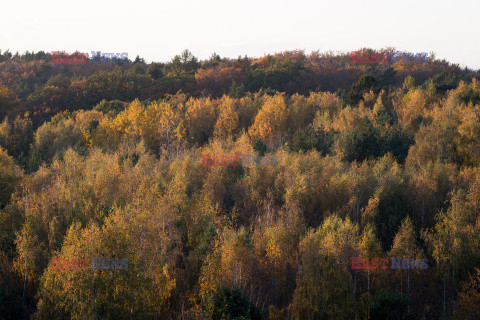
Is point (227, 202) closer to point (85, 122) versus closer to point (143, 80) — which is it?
point (85, 122)

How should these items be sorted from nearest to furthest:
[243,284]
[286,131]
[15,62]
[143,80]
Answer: [243,284], [286,131], [143,80], [15,62]

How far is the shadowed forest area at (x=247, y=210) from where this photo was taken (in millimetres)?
24203

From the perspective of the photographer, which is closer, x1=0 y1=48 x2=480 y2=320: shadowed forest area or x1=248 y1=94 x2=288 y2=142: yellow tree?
x1=0 y1=48 x2=480 y2=320: shadowed forest area

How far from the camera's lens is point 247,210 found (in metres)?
38.2

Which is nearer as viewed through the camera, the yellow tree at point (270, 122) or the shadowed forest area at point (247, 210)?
the shadowed forest area at point (247, 210)

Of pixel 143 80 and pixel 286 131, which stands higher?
pixel 143 80

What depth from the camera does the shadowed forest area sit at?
24.2 meters

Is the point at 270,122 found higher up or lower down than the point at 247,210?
higher up

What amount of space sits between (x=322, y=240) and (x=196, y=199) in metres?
11.6

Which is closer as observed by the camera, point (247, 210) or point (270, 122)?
point (247, 210)

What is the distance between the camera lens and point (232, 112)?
59156 millimetres

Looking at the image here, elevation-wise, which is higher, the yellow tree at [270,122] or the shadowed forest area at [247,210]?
the yellow tree at [270,122]

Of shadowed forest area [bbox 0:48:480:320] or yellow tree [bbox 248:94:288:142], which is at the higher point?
yellow tree [bbox 248:94:288:142]

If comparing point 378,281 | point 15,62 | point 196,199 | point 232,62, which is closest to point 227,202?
point 196,199
